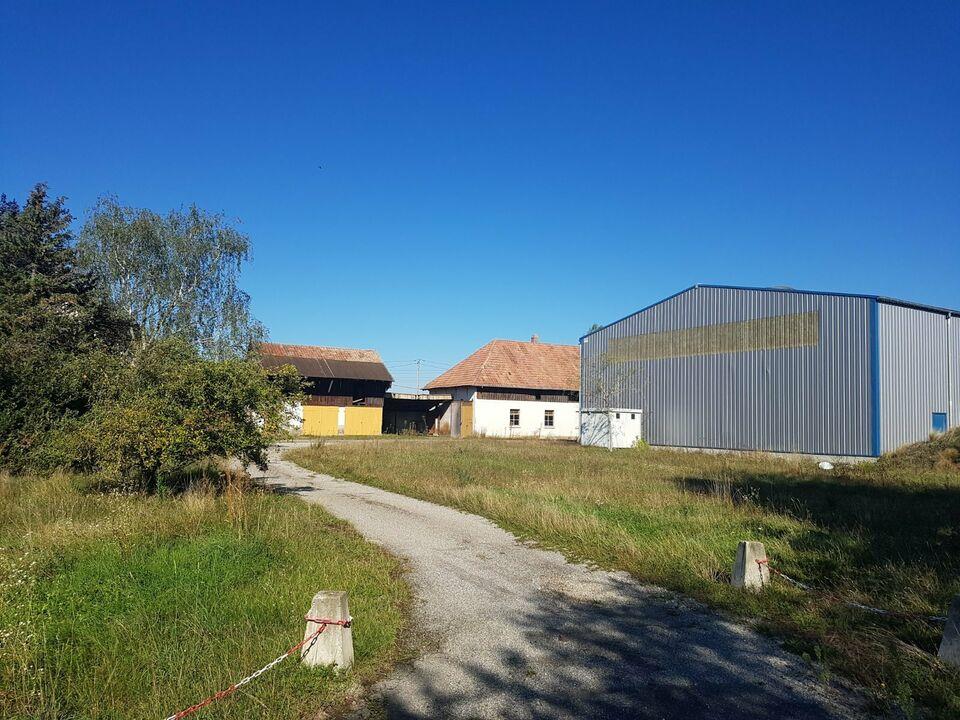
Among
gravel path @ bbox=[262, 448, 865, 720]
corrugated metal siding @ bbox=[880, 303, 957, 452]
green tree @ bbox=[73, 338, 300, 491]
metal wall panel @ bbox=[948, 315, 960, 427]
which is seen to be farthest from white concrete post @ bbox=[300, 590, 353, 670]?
metal wall panel @ bbox=[948, 315, 960, 427]

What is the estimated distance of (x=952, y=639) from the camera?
4.95 meters

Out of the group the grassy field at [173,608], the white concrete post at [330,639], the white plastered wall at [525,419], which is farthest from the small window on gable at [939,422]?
the white concrete post at [330,639]

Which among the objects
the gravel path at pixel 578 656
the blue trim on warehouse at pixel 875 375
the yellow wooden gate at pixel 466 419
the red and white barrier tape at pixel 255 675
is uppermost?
the blue trim on warehouse at pixel 875 375

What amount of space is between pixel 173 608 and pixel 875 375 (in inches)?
1012

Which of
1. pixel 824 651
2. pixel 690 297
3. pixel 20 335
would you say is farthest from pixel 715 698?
pixel 690 297

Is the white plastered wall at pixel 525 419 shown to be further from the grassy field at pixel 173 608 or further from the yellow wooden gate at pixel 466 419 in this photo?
the grassy field at pixel 173 608

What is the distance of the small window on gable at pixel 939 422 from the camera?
1057 inches

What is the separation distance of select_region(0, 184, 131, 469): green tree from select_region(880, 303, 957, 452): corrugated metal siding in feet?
85.1

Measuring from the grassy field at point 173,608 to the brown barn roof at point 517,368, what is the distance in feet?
119

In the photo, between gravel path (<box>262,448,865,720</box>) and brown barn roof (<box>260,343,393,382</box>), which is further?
brown barn roof (<box>260,343,393,382</box>)

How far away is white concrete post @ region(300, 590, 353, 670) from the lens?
4871 millimetres

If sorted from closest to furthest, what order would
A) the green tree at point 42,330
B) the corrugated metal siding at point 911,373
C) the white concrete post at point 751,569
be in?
the white concrete post at point 751,569
the green tree at point 42,330
the corrugated metal siding at point 911,373

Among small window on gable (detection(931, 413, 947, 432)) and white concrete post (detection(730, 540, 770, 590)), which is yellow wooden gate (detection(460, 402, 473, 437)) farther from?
white concrete post (detection(730, 540, 770, 590))

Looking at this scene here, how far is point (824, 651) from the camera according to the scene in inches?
211
